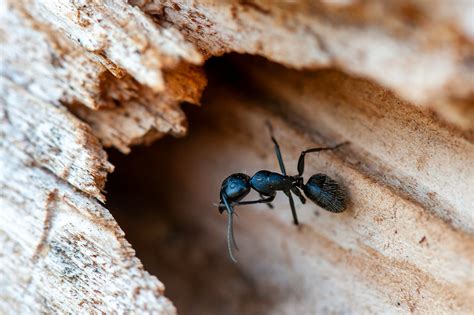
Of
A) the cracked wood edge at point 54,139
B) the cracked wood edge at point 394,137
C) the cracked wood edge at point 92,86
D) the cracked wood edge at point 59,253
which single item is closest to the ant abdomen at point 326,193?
the cracked wood edge at point 394,137

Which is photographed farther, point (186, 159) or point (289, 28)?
point (186, 159)

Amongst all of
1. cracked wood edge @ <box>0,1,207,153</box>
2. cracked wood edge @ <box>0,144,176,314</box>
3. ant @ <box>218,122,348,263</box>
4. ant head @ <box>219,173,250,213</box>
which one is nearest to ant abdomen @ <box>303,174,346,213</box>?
ant @ <box>218,122,348,263</box>

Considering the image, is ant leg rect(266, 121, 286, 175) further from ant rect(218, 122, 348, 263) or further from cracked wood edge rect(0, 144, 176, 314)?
cracked wood edge rect(0, 144, 176, 314)

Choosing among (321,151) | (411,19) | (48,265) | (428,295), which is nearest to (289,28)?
(411,19)

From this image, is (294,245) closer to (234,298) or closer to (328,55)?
(234,298)

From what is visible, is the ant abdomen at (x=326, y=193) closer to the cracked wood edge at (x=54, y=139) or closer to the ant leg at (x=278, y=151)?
the ant leg at (x=278, y=151)
